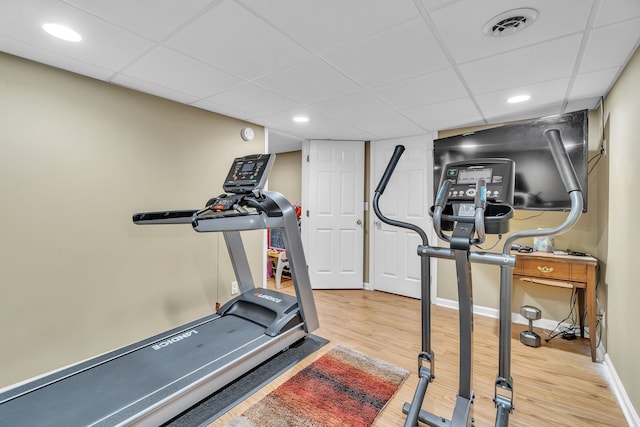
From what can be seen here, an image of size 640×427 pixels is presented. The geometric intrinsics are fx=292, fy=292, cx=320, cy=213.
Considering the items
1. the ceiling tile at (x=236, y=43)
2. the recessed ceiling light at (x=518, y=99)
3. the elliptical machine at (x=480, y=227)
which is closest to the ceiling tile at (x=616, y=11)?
the elliptical machine at (x=480, y=227)

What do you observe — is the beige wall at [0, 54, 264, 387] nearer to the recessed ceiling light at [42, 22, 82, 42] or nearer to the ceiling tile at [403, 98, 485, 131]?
the recessed ceiling light at [42, 22, 82, 42]

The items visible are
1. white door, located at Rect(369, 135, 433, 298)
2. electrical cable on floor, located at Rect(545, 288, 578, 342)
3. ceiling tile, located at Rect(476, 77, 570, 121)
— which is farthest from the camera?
white door, located at Rect(369, 135, 433, 298)

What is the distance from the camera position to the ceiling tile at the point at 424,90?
2014 millimetres

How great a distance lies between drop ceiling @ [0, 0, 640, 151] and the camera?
4.36 feet

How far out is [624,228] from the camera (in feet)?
5.99

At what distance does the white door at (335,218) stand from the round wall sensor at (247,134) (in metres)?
1.08

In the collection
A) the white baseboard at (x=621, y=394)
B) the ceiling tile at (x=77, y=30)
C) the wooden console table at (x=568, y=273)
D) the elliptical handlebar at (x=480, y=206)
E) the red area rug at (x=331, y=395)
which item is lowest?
the red area rug at (x=331, y=395)

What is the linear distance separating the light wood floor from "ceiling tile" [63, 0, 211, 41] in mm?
2087

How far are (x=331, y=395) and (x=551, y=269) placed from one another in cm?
206

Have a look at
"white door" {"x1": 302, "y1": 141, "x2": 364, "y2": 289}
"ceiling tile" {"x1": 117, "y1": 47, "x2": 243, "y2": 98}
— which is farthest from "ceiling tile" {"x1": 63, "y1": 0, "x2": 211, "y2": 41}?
"white door" {"x1": 302, "y1": 141, "x2": 364, "y2": 289}

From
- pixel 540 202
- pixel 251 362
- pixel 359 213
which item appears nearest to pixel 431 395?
pixel 251 362

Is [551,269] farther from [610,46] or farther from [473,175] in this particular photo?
[473,175]

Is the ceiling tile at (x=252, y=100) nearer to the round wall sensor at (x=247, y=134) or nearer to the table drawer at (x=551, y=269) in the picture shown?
the round wall sensor at (x=247, y=134)

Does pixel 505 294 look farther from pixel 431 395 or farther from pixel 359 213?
pixel 359 213
